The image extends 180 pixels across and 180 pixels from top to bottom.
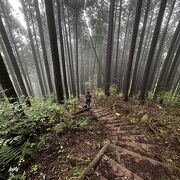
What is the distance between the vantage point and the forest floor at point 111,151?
3.11 metres

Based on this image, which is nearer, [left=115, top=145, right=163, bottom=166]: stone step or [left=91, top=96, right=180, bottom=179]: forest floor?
[left=91, top=96, right=180, bottom=179]: forest floor

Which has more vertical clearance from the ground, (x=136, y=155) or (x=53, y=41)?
(x=53, y=41)

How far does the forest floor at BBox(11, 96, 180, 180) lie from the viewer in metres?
3.11

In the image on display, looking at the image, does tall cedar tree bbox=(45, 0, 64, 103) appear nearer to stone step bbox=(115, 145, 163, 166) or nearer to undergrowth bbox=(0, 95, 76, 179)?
undergrowth bbox=(0, 95, 76, 179)

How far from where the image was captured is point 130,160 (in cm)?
370

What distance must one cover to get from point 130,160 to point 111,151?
57 cm

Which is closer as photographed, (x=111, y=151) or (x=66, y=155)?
(x=66, y=155)

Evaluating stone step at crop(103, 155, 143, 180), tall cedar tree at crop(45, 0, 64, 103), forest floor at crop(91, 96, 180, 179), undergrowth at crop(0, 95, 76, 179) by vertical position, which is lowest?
forest floor at crop(91, 96, 180, 179)

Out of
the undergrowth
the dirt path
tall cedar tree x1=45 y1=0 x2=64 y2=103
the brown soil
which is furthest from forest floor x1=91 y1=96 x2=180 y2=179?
tall cedar tree x1=45 y1=0 x2=64 y2=103

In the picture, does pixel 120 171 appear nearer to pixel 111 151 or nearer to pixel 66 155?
pixel 111 151

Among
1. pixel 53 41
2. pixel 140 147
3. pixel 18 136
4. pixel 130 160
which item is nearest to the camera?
pixel 18 136

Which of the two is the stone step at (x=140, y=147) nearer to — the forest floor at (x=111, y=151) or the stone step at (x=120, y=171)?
the forest floor at (x=111, y=151)

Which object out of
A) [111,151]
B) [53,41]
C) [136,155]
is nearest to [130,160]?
[136,155]

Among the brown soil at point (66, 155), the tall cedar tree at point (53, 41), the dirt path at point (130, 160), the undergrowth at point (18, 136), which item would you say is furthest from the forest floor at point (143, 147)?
the tall cedar tree at point (53, 41)
